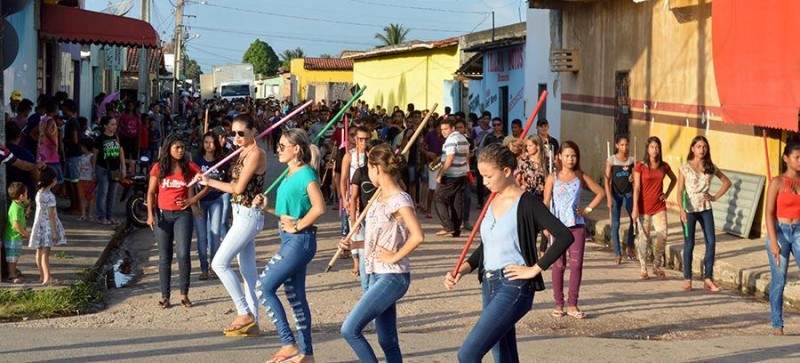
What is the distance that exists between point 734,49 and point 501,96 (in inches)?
712

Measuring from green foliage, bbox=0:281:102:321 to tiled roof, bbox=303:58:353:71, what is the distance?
62431 mm

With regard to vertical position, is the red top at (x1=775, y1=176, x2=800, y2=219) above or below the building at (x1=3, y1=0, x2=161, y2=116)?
below

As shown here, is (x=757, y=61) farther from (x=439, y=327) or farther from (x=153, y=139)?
(x=153, y=139)

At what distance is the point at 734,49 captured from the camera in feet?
50.4

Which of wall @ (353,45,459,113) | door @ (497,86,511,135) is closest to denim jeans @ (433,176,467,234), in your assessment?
door @ (497,86,511,135)

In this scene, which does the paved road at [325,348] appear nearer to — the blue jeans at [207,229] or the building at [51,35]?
the blue jeans at [207,229]

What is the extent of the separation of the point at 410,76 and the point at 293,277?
1495 inches

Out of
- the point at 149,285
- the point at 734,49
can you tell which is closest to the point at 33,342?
the point at 149,285

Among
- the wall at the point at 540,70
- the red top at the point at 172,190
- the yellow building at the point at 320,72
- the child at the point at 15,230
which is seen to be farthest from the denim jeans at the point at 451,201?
the yellow building at the point at 320,72

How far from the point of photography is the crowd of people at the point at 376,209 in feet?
21.5

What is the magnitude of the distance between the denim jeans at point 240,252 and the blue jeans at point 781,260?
161 inches

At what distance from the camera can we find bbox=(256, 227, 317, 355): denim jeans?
26.8 feet

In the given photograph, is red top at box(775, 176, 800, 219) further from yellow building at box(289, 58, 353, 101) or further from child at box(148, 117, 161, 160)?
yellow building at box(289, 58, 353, 101)

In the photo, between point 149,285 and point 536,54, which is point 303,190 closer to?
point 149,285
